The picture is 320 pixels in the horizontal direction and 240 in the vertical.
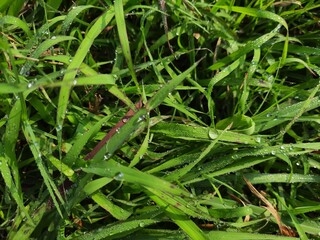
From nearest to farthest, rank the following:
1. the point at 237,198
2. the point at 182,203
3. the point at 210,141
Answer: the point at 182,203 < the point at 210,141 < the point at 237,198

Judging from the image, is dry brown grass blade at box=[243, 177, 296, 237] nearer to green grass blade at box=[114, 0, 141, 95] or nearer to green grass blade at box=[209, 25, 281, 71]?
green grass blade at box=[209, 25, 281, 71]

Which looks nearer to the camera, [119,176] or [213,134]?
[119,176]

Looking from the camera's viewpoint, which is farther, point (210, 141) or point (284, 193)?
point (284, 193)

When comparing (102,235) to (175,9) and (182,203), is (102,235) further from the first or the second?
(175,9)

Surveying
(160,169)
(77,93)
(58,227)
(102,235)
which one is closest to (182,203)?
(160,169)

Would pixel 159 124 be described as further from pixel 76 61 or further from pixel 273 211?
pixel 273 211

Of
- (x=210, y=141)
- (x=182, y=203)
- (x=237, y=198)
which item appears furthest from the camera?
(x=237, y=198)

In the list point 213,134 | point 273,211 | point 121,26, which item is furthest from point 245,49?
point 273,211

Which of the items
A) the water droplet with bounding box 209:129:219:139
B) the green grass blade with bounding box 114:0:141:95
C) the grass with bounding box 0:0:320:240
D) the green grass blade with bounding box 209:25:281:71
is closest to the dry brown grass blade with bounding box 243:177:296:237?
the grass with bounding box 0:0:320:240
